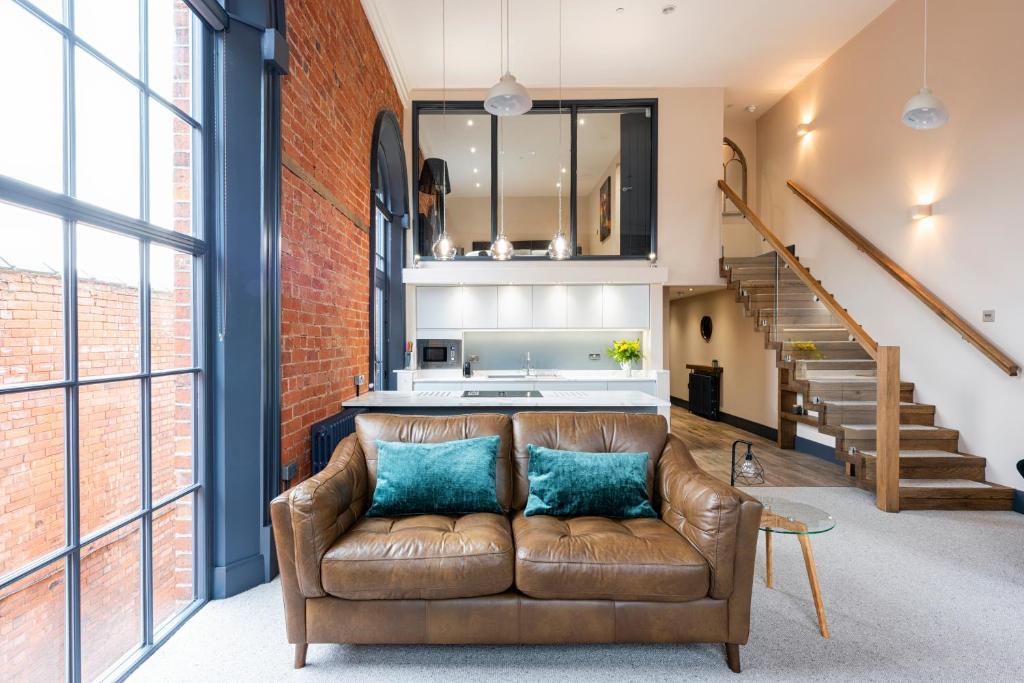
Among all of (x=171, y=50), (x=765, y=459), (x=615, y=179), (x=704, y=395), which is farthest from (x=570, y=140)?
(x=171, y=50)

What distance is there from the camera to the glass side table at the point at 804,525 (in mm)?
2143

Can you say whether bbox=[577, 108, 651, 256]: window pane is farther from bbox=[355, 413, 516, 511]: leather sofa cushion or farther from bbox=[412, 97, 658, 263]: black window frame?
bbox=[355, 413, 516, 511]: leather sofa cushion

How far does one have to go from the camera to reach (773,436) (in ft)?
21.0

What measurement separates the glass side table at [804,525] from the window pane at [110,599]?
8.49 ft

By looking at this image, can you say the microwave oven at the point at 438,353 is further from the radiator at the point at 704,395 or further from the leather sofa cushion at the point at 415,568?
the leather sofa cushion at the point at 415,568

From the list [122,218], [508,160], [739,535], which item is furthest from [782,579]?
[508,160]

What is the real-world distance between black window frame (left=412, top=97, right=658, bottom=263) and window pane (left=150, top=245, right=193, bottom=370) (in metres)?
4.00

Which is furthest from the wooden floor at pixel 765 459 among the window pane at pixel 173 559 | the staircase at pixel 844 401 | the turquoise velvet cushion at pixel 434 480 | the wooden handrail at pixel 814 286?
the window pane at pixel 173 559

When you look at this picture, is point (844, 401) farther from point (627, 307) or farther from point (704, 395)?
point (704, 395)

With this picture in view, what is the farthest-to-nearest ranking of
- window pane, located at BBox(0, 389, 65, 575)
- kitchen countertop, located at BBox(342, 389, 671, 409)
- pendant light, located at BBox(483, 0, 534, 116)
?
kitchen countertop, located at BBox(342, 389, 671, 409), pendant light, located at BBox(483, 0, 534, 116), window pane, located at BBox(0, 389, 65, 575)

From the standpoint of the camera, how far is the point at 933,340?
4.54 meters

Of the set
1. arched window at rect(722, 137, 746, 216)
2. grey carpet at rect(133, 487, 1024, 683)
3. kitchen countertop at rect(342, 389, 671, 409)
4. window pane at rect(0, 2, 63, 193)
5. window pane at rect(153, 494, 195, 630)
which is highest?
arched window at rect(722, 137, 746, 216)

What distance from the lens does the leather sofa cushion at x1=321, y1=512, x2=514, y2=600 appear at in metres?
1.84

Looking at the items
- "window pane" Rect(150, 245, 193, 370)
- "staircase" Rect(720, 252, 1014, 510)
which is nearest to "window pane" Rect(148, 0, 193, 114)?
"window pane" Rect(150, 245, 193, 370)
